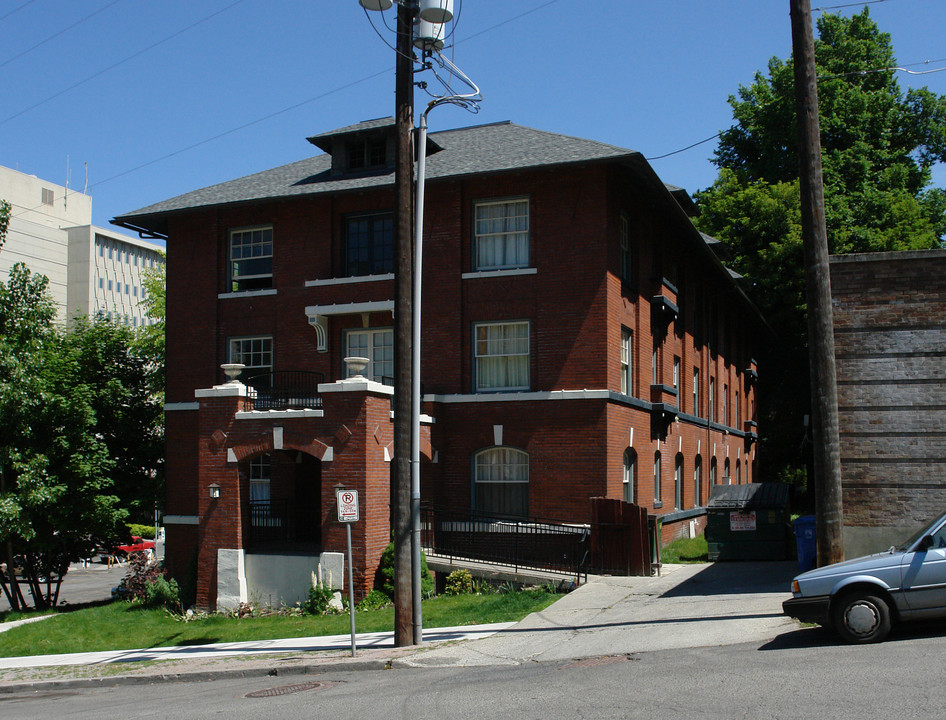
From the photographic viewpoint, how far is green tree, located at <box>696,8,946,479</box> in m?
38.7

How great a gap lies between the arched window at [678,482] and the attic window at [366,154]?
12.8 m

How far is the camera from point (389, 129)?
25156 mm

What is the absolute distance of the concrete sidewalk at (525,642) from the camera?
43.3ft

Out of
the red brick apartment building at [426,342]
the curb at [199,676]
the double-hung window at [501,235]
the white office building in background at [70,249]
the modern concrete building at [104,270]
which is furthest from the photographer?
the modern concrete building at [104,270]

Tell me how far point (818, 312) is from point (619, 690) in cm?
633

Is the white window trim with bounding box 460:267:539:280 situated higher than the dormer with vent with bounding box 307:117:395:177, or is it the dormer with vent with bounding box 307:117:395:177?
the dormer with vent with bounding box 307:117:395:177

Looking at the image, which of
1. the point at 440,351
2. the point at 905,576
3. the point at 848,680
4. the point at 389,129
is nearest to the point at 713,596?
the point at 905,576

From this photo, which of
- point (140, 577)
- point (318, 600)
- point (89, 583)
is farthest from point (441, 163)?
point (89, 583)

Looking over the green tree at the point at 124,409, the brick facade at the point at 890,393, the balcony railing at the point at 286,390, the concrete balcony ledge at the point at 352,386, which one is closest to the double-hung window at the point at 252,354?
the balcony railing at the point at 286,390

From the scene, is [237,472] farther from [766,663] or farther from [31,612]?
[766,663]

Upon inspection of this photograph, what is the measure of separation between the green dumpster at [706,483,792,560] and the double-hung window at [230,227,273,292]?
13.6 metres

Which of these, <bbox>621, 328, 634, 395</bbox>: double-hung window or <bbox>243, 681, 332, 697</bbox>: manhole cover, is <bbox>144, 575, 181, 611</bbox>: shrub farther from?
<bbox>621, 328, 634, 395</bbox>: double-hung window

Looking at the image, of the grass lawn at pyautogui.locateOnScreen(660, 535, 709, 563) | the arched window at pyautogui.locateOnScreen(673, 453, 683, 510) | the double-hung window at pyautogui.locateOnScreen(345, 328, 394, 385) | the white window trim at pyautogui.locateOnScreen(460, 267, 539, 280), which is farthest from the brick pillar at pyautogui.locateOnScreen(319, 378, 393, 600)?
the arched window at pyautogui.locateOnScreen(673, 453, 683, 510)

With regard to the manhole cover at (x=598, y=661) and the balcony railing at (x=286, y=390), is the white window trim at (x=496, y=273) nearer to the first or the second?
the balcony railing at (x=286, y=390)
